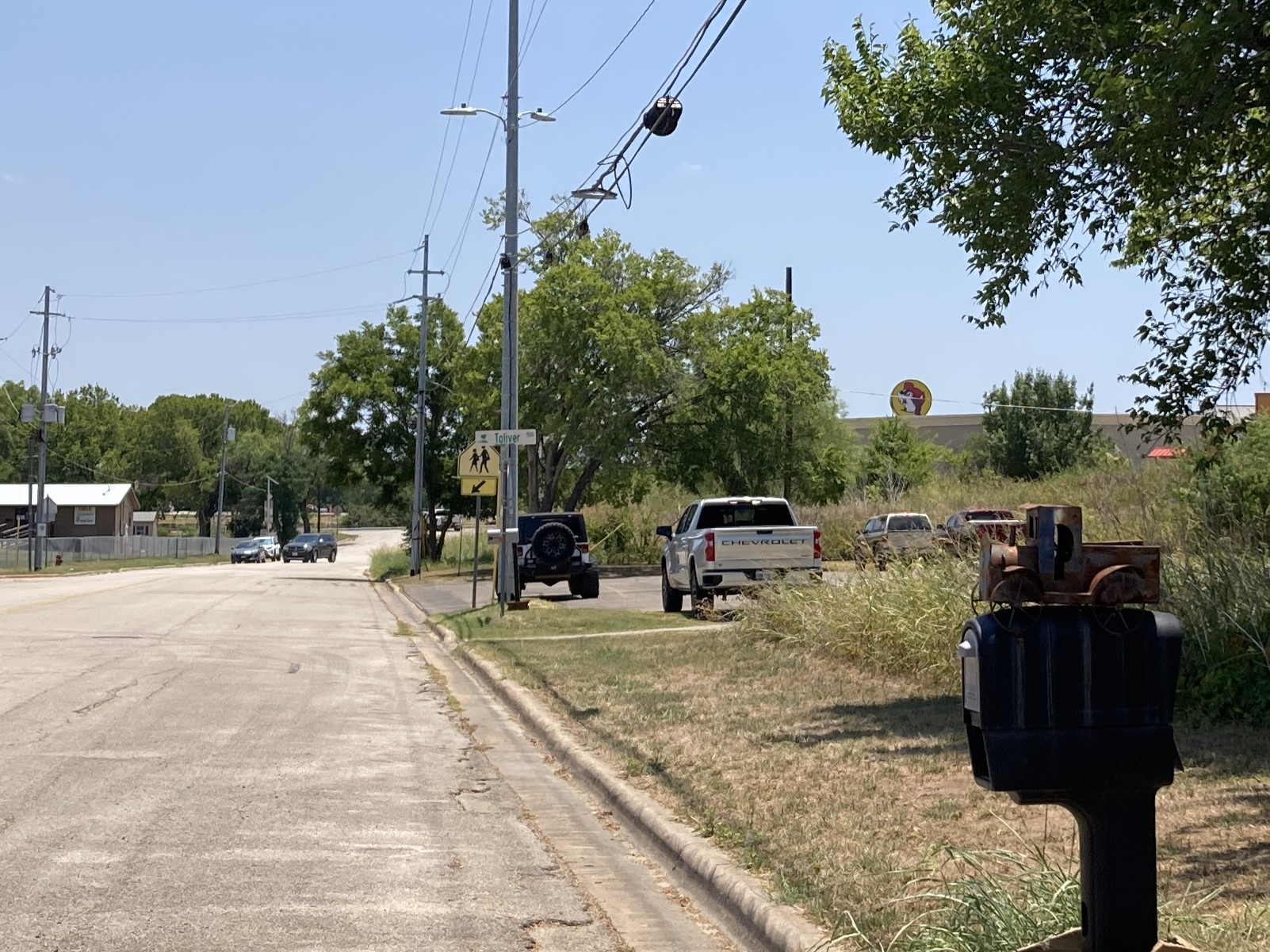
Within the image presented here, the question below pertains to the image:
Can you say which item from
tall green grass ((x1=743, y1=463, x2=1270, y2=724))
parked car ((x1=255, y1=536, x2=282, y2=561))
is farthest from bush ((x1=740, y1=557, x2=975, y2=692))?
parked car ((x1=255, y1=536, x2=282, y2=561))

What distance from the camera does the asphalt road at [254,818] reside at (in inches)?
235

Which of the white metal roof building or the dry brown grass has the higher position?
the white metal roof building

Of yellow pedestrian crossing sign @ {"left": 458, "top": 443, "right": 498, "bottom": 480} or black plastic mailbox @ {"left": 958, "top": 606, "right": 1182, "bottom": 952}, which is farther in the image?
yellow pedestrian crossing sign @ {"left": 458, "top": 443, "right": 498, "bottom": 480}

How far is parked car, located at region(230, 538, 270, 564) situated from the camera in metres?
75.0

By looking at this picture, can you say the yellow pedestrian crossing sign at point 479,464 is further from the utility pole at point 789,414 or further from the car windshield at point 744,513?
the utility pole at point 789,414

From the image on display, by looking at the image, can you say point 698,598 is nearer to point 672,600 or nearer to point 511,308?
point 672,600

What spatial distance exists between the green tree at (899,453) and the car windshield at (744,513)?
3879 cm

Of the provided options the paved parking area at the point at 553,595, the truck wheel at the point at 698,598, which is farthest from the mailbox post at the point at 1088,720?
the paved parking area at the point at 553,595

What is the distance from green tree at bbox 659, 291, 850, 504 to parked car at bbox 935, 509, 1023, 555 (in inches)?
553

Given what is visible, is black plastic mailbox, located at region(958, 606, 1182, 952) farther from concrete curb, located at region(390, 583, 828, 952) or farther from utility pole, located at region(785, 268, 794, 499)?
utility pole, located at region(785, 268, 794, 499)

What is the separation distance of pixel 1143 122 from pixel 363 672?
35.5ft

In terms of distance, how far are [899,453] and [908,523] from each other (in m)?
36.8

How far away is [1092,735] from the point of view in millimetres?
4359

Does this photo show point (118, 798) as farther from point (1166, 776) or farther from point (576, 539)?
point (576, 539)
